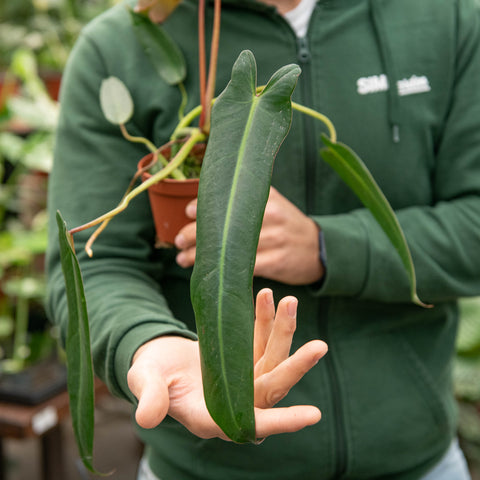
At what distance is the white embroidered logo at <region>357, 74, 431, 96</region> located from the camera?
724 mm

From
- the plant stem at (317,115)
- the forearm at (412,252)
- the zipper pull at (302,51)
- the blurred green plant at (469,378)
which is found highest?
the zipper pull at (302,51)

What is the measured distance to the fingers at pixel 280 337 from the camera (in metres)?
Result: 0.42

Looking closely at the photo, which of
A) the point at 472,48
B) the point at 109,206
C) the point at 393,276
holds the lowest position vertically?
the point at 393,276

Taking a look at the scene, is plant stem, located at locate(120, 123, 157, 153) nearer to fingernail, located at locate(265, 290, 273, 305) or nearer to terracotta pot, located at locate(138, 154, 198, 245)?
terracotta pot, located at locate(138, 154, 198, 245)

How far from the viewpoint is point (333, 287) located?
67cm

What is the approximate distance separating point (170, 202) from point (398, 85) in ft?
1.10

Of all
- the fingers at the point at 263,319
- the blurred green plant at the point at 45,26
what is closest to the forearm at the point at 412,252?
the fingers at the point at 263,319

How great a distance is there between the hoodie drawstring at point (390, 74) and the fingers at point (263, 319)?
0.36 m

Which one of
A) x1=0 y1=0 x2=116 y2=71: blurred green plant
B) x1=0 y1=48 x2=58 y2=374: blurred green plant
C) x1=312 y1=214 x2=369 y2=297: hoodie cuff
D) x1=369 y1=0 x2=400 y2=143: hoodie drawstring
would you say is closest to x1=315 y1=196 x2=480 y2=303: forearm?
x1=312 y1=214 x2=369 y2=297: hoodie cuff

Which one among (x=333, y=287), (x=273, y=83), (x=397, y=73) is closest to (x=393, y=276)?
(x=333, y=287)

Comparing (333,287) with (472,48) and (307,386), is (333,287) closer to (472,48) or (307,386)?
(307,386)

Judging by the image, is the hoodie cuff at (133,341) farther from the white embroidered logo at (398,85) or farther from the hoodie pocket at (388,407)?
the white embroidered logo at (398,85)

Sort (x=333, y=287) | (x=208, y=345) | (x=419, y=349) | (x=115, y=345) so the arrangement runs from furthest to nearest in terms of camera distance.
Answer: (x=419, y=349)
(x=333, y=287)
(x=115, y=345)
(x=208, y=345)

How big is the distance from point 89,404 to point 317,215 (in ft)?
1.28
